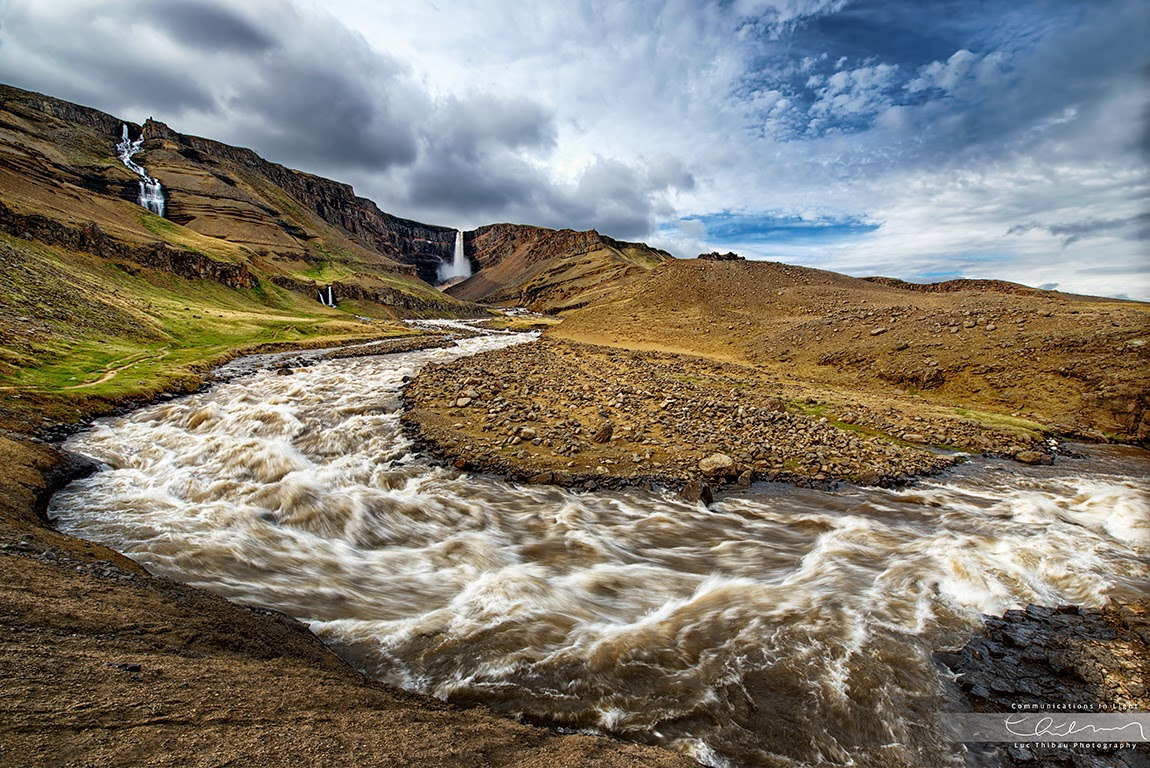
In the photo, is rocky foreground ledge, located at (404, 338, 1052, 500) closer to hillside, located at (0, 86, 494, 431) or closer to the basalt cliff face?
hillside, located at (0, 86, 494, 431)

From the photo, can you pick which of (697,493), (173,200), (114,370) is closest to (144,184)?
(173,200)

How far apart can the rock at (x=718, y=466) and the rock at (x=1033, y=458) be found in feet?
32.0

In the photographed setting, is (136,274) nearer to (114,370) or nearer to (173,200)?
(114,370)

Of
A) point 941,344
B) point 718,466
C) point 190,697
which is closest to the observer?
point 190,697

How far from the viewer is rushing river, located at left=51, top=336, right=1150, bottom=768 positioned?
18.6ft

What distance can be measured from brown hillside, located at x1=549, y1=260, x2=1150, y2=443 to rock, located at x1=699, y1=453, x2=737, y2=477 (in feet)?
46.0

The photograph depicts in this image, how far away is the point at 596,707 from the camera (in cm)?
554

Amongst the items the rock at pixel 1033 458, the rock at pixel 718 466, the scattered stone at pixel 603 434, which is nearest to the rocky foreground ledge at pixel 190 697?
the rock at pixel 718 466

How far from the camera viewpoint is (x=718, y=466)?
12289 mm

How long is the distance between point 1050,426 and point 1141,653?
49.1 ft

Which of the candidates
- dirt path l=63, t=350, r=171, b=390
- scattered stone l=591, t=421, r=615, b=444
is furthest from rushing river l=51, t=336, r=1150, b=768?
dirt path l=63, t=350, r=171, b=390

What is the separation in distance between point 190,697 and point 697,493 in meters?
9.96

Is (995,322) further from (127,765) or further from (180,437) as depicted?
(180,437)
